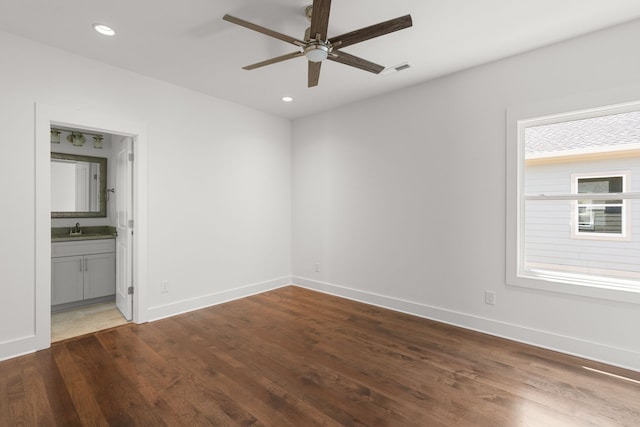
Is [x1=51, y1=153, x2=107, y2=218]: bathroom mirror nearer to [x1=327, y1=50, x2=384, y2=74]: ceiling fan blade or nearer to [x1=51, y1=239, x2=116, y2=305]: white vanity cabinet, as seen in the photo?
[x1=51, y1=239, x2=116, y2=305]: white vanity cabinet

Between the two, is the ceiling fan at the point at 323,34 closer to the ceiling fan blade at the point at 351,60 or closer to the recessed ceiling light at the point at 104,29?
the ceiling fan blade at the point at 351,60

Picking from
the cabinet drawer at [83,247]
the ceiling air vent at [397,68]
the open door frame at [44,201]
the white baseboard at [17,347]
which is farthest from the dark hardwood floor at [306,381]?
the ceiling air vent at [397,68]

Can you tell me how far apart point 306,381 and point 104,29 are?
3284 mm

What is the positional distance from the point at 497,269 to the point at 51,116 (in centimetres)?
455

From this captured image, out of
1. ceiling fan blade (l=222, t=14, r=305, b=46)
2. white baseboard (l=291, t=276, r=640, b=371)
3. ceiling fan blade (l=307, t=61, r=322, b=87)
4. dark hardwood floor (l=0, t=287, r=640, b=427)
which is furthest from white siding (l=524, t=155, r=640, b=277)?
ceiling fan blade (l=222, t=14, r=305, b=46)

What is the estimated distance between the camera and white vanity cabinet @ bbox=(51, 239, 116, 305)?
12.6 ft

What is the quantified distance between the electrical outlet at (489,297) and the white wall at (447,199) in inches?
1.9

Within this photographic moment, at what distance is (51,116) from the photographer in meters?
2.84

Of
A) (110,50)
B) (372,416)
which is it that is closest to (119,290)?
(110,50)

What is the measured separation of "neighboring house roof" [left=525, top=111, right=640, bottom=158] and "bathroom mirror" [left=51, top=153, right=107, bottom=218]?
5615 millimetres

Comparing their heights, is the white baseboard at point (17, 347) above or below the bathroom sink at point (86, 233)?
below

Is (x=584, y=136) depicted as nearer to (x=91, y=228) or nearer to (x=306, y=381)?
(x=306, y=381)

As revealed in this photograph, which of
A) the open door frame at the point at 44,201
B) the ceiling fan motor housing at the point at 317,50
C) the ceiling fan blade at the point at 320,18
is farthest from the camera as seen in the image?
the open door frame at the point at 44,201

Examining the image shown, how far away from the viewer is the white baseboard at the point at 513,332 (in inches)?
99.6
